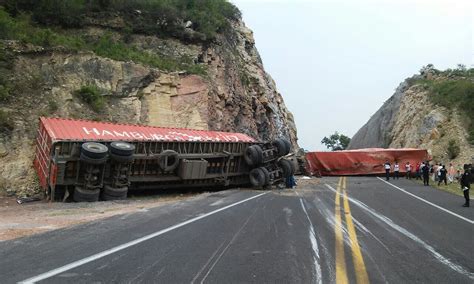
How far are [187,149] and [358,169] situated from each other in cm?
2268

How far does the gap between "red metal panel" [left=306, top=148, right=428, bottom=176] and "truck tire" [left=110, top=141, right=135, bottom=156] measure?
23936mm

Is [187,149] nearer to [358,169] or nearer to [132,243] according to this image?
[132,243]

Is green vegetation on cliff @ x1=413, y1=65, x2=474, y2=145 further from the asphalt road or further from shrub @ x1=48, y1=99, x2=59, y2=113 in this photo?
the asphalt road

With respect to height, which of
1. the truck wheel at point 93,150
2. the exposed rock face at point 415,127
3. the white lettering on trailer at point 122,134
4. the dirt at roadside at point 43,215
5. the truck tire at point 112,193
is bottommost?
the dirt at roadside at point 43,215

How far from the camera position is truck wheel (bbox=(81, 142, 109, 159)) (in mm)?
15109

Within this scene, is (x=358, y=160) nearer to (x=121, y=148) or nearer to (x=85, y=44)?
(x=85, y=44)

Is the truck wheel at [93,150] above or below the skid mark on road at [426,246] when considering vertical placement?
above

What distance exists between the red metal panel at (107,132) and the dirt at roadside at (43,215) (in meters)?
2.61

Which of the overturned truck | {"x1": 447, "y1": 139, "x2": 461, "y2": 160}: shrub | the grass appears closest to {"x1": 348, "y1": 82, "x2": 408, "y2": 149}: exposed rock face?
{"x1": 447, "y1": 139, "x2": 461, "y2": 160}: shrub

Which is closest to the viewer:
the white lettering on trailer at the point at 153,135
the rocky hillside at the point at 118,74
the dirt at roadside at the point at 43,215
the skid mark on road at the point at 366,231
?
the skid mark on road at the point at 366,231

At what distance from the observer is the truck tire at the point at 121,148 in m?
16.1

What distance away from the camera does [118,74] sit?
26500mm

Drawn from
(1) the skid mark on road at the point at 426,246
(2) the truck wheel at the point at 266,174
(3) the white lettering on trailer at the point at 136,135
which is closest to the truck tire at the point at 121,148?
(3) the white lettering on trailer at the point at 136,135

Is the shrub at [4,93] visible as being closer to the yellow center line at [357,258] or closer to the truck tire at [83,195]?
the truck tire at [83,195]
